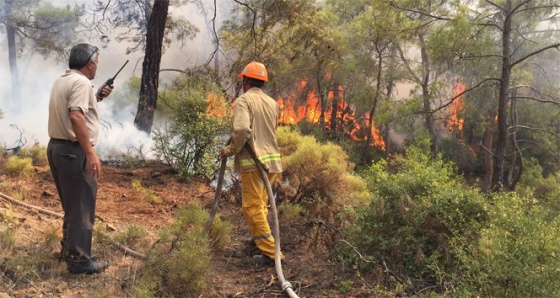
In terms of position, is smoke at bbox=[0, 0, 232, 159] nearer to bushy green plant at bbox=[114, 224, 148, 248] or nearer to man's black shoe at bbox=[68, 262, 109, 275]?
bushy green plant at bbox=[114, 224, 148, 248]

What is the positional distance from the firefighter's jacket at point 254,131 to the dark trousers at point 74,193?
56.4 inches

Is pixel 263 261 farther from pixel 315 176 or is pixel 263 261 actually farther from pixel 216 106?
pixel 216 106

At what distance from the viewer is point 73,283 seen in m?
3.74

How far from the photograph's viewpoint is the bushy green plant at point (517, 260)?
331 cm

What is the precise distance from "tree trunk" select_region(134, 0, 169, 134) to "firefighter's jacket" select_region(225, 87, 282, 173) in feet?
21.6

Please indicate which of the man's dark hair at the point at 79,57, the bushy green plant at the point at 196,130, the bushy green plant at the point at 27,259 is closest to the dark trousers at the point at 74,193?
the bushy green plant at the point at 27,259

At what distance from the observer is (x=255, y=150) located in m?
4.70

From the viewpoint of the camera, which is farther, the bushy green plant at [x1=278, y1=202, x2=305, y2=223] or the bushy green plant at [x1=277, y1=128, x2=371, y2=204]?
the bushy green plant at [x1=277, y1=128, x2=371, y2=204]

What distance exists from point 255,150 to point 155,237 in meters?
1.73

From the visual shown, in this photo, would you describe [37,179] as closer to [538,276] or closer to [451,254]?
[451,254]

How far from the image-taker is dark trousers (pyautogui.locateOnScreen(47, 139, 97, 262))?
12.3ft

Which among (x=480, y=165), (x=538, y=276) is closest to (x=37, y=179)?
(x=538, y=276)

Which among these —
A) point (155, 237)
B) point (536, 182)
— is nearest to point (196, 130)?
point (155, 237)

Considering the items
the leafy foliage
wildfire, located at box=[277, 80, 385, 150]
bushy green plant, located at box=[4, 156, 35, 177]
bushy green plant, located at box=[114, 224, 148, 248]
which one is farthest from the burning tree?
bushy green plant, located at box=[114, 224, 148, 248]
